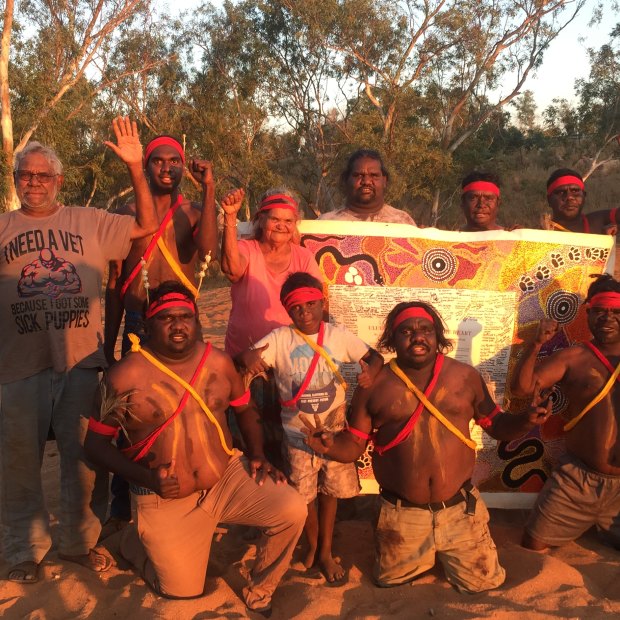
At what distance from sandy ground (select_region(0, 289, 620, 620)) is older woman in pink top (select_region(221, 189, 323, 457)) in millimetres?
920

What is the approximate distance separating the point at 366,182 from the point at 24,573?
332 centimetres

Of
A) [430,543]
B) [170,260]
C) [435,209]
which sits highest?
[435,209]

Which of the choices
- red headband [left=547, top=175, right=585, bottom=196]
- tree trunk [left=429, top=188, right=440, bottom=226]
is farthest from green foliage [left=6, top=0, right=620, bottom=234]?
red headband [left=547, top=175, right=585, bottom=196]

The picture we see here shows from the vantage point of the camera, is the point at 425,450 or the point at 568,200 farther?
the point at 568,200

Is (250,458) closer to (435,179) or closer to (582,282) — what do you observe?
(582,282)

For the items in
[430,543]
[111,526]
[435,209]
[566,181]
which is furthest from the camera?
[435,209]

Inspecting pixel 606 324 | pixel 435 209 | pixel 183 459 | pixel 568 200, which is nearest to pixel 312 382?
pixel 183 459

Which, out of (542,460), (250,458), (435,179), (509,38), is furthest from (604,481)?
(509,38)

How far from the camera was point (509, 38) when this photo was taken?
2255cm

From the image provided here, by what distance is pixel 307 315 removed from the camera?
3.91 metres

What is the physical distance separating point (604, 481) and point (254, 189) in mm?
20179

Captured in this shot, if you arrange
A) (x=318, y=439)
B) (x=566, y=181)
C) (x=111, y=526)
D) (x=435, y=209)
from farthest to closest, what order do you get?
(x=435, y=209) < (x=566, y=181) < (x=111, y=526) < (x=318, y=439)

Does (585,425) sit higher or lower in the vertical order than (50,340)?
lower

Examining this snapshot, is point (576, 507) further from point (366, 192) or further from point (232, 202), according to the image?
point (232, 202)
